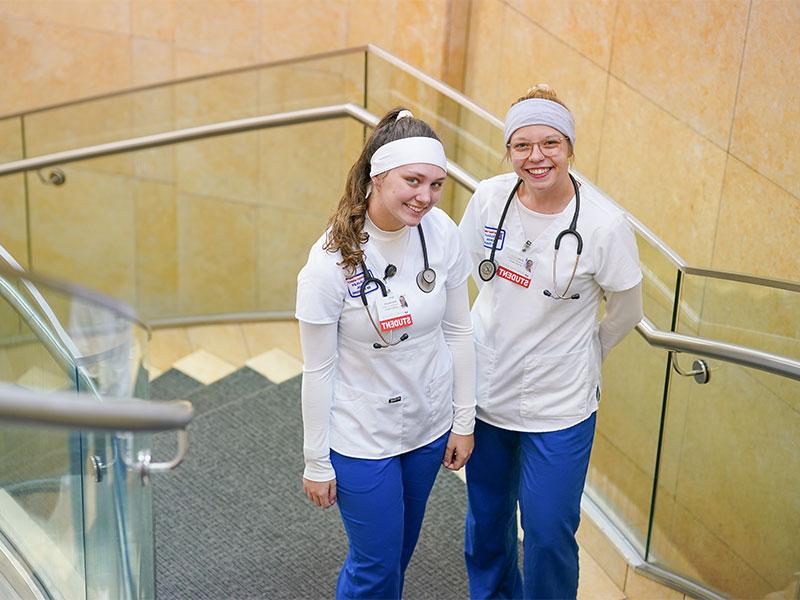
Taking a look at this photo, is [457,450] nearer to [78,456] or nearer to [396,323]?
[396,323]

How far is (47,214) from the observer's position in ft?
20.0

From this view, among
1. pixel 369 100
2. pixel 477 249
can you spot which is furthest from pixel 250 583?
pixel 369 100

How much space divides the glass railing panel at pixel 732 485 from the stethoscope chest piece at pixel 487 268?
0.83 m

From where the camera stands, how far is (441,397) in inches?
113

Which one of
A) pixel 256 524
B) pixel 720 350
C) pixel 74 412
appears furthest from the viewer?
pixel 256 524

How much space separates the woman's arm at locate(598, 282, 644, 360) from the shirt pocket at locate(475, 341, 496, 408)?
0.32 m

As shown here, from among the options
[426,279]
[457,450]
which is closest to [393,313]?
[426,279]

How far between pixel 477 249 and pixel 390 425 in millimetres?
552

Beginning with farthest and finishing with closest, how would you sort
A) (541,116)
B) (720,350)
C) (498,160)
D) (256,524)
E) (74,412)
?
(498,160), (256,524), (720,350), (541,116), (74,412)

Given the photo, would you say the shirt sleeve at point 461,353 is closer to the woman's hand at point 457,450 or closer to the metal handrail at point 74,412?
the woman's hand at point 457,450

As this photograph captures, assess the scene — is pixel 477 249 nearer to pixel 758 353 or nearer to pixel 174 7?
pixel 758 353

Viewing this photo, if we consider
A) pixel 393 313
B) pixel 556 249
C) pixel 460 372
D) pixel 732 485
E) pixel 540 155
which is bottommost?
pixel 732 485

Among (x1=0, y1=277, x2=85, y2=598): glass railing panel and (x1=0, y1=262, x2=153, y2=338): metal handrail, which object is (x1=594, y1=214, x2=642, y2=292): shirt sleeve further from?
(x1=0, y1=277, x2=85, y2=598): glass railing panel

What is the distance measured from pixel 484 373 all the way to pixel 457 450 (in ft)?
0.72
